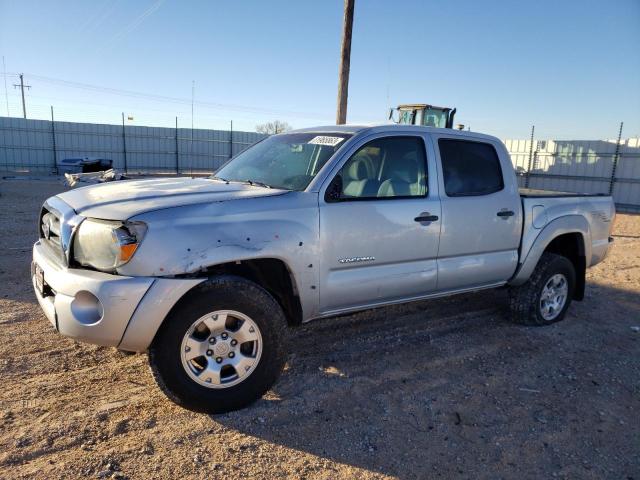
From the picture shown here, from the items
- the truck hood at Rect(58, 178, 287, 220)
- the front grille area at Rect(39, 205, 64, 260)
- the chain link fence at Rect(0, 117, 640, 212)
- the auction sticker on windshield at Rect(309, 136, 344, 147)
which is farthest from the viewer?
the chain link fence at Rect(0, 117, 640, 212)

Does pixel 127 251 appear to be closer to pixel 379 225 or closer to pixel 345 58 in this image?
pixel 379 225

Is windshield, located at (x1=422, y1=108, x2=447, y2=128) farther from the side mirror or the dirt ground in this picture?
the side mirror

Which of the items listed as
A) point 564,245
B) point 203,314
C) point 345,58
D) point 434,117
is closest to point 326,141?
point 203,314

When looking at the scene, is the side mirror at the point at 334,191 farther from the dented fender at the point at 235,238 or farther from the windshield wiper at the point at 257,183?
the windshield wiper at the point at 257,183

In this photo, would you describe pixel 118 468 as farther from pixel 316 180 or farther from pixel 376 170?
pixel 376 170

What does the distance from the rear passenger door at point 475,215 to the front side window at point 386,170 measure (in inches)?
9.3

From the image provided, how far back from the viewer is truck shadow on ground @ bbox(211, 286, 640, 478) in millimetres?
2904

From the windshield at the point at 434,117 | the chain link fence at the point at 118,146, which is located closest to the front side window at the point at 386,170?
the windshield at the point at 434,117

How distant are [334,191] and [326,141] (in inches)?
23.1

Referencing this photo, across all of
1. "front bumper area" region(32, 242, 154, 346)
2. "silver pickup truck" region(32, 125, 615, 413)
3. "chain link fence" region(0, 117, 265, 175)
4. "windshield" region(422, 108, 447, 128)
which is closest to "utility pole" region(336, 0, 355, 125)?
"windshield" region(422, 108, 447, 128)

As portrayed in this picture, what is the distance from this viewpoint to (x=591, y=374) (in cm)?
405

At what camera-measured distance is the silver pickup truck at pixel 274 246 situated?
9.41 feet

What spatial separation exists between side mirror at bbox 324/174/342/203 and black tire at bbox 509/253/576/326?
8.37 feet

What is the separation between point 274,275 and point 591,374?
9.05ft
